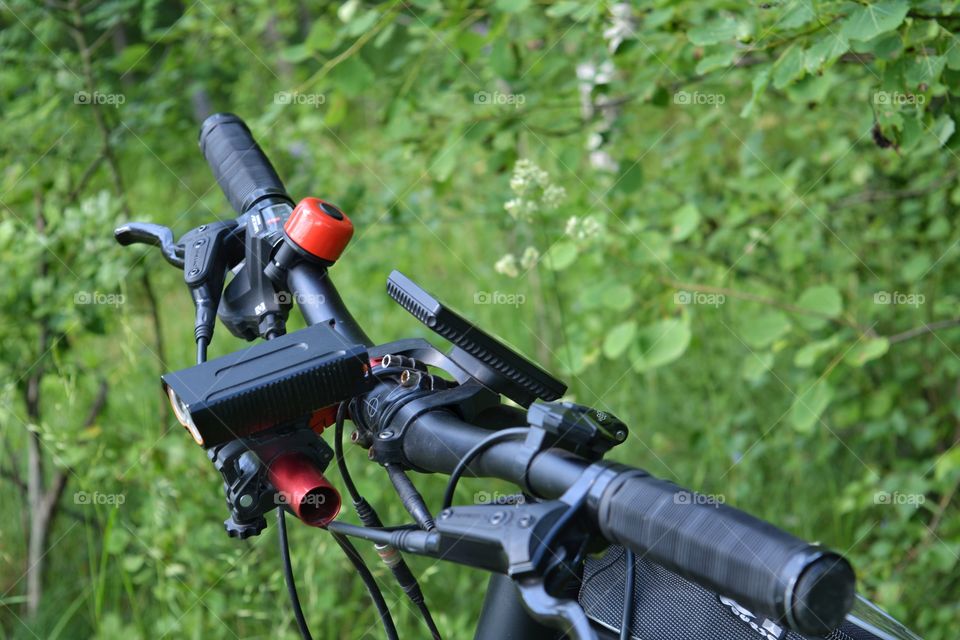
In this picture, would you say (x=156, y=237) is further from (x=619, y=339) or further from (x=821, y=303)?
(x=821, y=303)

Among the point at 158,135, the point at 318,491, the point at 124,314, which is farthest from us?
the point at 158,135

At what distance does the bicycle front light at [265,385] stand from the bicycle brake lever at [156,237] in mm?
337

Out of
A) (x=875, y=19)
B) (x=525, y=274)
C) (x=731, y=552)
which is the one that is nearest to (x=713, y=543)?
(x=731, y=552)

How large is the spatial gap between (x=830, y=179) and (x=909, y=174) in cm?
22

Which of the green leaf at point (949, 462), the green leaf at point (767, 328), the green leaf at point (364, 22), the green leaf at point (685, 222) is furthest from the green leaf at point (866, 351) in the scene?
the green leaf at point (364, 22)

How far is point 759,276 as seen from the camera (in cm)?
295

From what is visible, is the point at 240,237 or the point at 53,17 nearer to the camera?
the point at 240,237

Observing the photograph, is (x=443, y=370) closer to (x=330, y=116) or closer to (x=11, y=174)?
(x=330, y=116)

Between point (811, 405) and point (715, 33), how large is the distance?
996 millimetres

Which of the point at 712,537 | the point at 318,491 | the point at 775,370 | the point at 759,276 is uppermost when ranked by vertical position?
the point at 712,537

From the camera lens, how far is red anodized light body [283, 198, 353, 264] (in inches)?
41.8

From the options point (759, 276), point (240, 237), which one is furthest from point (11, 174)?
point (759, 276)

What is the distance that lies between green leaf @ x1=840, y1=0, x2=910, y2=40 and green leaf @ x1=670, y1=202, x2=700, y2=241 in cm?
88

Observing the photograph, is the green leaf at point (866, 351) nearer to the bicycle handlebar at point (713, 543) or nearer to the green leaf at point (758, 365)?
the green leaf at point (758, 365)
